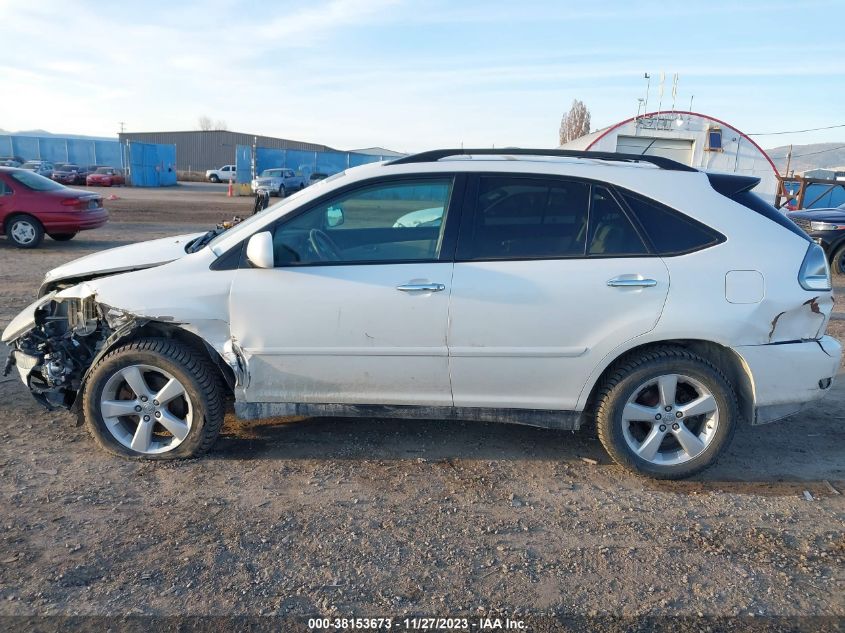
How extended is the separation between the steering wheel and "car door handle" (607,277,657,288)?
1.57m

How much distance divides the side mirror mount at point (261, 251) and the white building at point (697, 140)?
23.0m

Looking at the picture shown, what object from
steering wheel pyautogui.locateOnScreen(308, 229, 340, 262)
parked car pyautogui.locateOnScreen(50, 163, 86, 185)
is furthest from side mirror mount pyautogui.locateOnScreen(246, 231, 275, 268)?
parked car pyautogui.locateOnScreen(50, 163, 86, 185)

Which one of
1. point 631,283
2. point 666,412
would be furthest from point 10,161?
point 666,412

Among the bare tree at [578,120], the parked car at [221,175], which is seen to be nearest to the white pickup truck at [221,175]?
the parked car at [221,175]

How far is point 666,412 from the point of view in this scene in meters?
3.81

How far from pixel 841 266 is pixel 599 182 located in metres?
9.70

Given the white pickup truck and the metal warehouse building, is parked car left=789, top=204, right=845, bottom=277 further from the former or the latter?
the metal warehouse building

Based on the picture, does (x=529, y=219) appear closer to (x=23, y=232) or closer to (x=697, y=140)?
(x=23, y=232)

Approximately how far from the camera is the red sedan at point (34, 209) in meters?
12.1

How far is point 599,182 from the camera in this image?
382 centimetres

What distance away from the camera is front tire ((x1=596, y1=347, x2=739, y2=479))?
3736mm

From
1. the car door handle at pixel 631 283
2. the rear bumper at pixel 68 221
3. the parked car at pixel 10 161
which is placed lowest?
the parked car at pixel 10 161

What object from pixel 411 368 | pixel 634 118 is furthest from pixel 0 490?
pixel 634 118

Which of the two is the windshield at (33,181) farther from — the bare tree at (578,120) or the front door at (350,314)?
the bare tree at (578,120)
